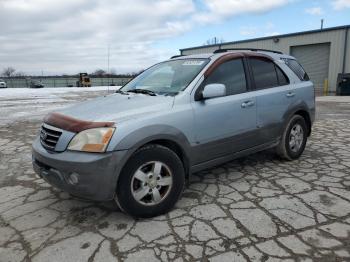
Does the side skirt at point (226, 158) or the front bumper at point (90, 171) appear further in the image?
the side skirt at point (226, 158)

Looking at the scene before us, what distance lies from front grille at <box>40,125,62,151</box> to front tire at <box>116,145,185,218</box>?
0.79 metres

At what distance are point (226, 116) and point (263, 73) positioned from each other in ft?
3.91

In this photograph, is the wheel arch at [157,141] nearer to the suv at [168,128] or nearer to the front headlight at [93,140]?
the suv at [168,128]

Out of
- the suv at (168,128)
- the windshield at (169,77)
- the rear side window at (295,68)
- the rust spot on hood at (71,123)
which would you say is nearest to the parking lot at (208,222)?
the suv at (168,128)

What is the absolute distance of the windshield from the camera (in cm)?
399

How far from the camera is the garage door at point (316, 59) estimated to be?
2241 centimetres

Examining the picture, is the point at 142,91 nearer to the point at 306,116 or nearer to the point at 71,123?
the point at 71,123

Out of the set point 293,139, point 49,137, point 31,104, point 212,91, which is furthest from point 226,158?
point 31,104

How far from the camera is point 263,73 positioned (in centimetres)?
478

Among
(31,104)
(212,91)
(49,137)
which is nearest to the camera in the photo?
(49,137)

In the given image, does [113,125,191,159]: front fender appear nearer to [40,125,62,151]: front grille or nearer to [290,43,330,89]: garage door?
[40,125,62,151]: front grille

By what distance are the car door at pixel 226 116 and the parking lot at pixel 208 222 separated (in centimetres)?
56

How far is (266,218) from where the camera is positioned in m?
3.36

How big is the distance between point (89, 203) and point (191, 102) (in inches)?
66.7
